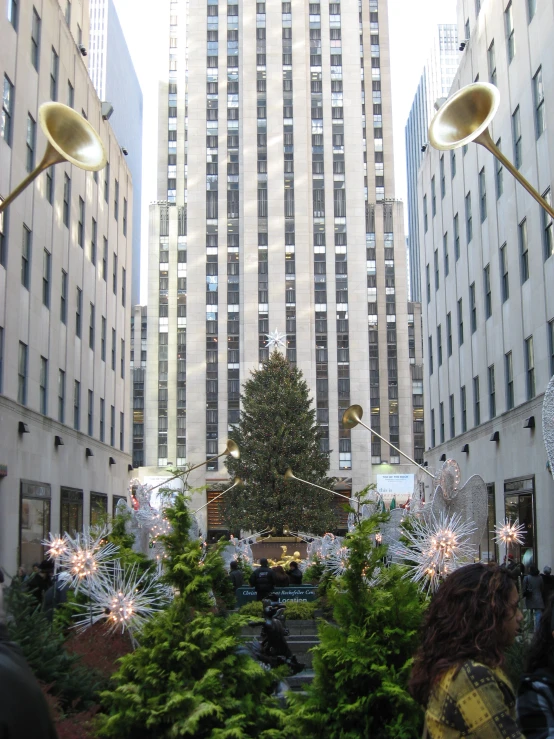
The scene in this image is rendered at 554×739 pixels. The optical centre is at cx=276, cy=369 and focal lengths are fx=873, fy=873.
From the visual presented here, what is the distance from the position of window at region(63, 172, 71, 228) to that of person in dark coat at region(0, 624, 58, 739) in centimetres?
3367

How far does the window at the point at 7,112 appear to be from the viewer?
86.7 feet

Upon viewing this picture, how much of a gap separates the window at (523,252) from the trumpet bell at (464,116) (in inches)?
685

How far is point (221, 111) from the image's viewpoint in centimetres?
8338

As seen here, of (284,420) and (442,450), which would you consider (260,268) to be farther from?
(442,450)

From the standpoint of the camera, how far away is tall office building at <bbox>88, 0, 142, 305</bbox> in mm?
139738

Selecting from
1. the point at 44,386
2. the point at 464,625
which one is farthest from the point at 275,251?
the point at 464,625

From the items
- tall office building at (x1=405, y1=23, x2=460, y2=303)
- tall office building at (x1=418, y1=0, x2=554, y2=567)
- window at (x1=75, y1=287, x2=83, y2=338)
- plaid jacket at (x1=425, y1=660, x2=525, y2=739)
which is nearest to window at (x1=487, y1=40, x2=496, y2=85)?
tall office building at (x1=418, y1=0, x2=554, y2=567)

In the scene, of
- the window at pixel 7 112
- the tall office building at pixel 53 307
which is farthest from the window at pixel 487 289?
the window at pixel 7 112

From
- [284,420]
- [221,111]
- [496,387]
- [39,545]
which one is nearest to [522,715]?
[39,545]

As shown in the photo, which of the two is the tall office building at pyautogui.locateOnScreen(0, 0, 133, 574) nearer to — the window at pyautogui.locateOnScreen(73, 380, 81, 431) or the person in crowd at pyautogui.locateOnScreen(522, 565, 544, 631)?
the window at pyautogui.locateOnScreen(73, 380, 81, 431)

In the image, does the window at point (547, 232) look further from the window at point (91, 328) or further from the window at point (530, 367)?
the window at point (91, 328)

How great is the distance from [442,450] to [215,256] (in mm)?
42201

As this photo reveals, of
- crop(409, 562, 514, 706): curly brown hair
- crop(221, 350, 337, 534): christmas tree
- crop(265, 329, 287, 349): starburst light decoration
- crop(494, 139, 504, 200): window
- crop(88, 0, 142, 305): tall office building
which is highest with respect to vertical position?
crop(88, 0, 142, 305): tall office building

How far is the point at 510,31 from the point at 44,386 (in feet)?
69.3
